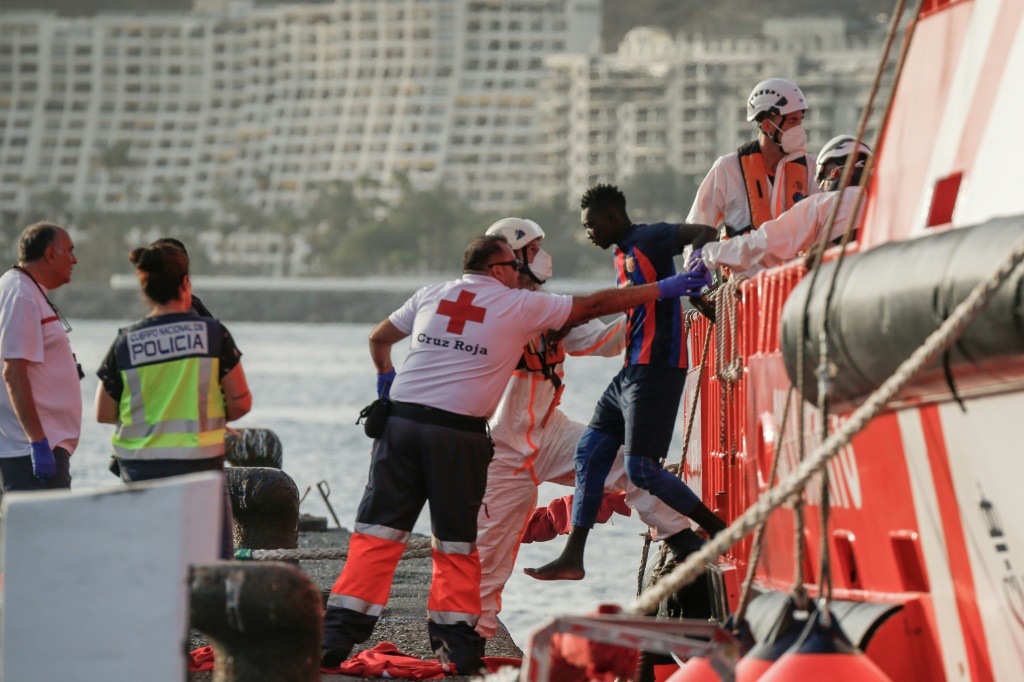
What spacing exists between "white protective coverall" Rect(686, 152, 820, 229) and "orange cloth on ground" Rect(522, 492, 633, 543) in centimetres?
198

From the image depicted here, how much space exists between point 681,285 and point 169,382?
2.08m

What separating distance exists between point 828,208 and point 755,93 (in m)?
1.09

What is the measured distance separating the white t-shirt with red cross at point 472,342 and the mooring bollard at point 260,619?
2.05 meters

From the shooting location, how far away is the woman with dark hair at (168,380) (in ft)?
20.4

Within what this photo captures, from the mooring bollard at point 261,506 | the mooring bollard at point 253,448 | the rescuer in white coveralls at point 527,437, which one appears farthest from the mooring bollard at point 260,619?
the mooring bollard at point 253,448

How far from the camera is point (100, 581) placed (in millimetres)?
4645

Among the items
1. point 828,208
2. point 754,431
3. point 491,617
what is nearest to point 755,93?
point 828,208

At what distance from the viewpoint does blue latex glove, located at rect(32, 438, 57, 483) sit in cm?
728

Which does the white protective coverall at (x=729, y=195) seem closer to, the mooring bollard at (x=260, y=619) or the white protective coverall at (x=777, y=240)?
the white protective coverall at (x=777, y=240)

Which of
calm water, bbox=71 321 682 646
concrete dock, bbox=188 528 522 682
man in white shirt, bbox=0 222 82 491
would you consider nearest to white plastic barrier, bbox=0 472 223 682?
concrete dock, bbox=188 528 522 682

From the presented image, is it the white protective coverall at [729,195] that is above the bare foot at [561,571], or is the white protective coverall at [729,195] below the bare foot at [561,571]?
A: above

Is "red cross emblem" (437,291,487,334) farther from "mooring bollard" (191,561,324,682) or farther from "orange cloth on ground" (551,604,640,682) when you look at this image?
"orange cloth on ground" (551,604,640,682)

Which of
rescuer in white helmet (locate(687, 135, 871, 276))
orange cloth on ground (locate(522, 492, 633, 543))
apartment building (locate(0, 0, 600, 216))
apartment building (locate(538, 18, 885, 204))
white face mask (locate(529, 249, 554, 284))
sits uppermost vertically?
apartment building (locate(0, 0, 600, 216))

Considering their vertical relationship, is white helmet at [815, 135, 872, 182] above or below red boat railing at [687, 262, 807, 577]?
above
